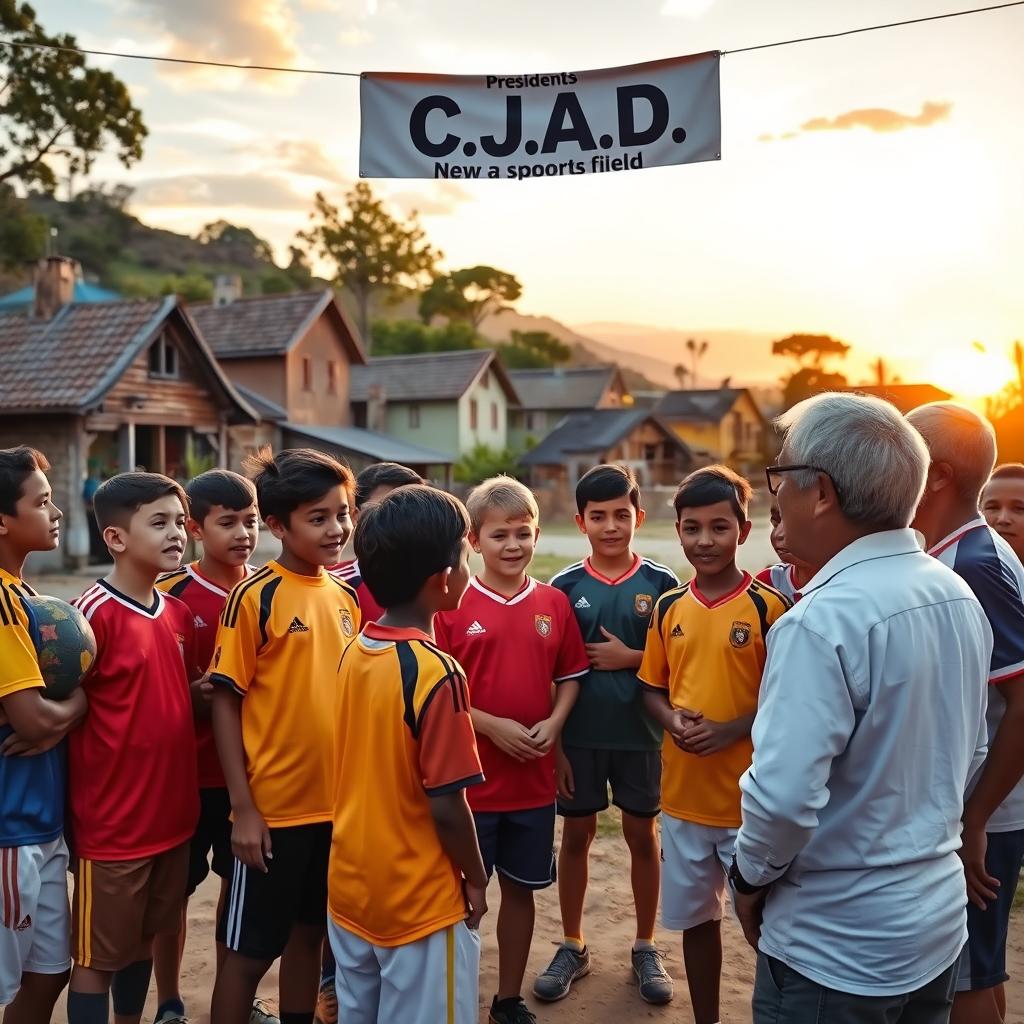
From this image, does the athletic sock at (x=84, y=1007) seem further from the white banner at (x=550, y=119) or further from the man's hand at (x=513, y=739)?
the white banner at (x=550, y=119)

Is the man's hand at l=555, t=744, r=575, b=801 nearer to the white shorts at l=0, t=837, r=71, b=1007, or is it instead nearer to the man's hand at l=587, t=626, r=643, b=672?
the man's hand at l=587, t=626, r=643, b=672

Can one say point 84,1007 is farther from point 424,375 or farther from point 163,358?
point 424,375

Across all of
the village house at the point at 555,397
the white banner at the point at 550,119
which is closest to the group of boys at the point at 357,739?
the white banner at the point at 550,119

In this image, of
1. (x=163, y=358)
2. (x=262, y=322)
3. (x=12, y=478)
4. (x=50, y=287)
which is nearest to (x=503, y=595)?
(x=12, y=478)

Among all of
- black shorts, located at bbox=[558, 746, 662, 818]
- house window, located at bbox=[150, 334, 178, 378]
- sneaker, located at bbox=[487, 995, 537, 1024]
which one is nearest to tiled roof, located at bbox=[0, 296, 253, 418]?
house window, located at bbox=[150, 334, 178, 378]

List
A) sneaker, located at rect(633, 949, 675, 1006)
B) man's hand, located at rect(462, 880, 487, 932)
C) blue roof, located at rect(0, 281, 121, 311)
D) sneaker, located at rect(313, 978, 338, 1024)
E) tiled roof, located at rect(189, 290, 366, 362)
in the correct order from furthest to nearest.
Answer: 1. blue roof, located at rect(0, 281, 121, 311)
2. tiled roof, located at rect(189, 290, 366, 362)
3. sneaker, located at rect(633, 949, 675, 1006)
4. sneaker, located at rect(313, 978, 338, 1024)
5. man's hand, located at rect(462, 880, 487, 932)

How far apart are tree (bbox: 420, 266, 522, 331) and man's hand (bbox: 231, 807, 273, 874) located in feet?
197

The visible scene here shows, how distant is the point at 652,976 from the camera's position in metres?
3.50

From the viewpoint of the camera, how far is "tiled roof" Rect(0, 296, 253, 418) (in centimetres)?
1803

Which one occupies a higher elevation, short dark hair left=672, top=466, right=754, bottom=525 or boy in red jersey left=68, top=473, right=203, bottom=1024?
short dark hair left=672, top=466, right=754, bottom=525

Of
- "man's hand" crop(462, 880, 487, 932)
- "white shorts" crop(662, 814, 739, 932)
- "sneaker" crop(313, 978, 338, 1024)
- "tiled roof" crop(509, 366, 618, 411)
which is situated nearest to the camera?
"man's hand" crop(462, 880, 487, 932)

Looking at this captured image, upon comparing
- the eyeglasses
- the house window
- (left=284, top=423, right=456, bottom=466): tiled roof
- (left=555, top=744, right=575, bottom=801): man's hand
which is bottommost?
(left=555, top=744, right=575, bottom=801): man's hand

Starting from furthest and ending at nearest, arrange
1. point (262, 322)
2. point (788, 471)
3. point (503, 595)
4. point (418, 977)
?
point (262, 322) → point (503, 595) → point (418, 977) → point (788, 471)

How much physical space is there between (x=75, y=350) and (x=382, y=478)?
1797 cm
